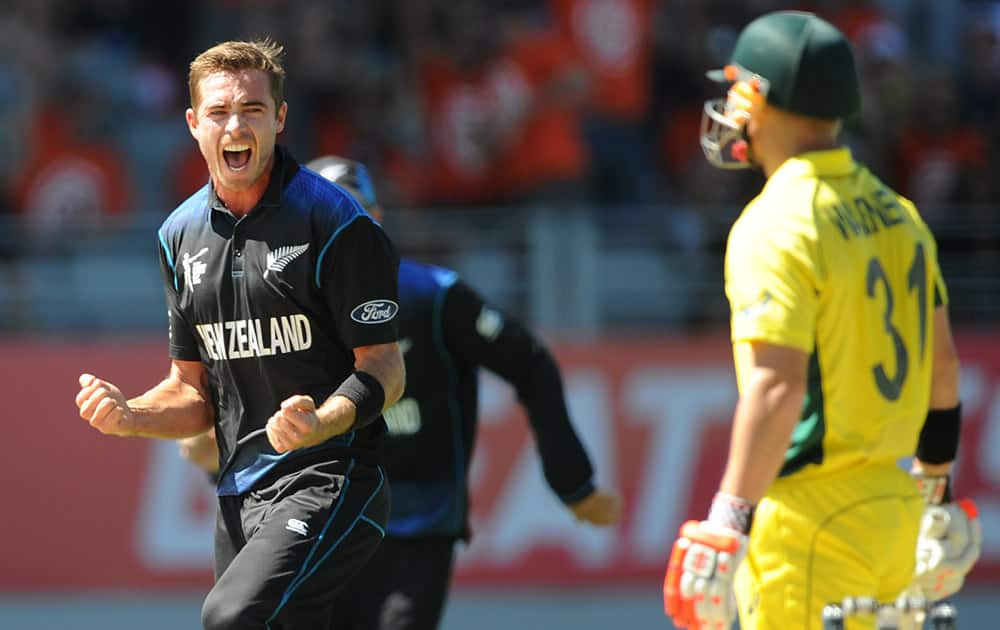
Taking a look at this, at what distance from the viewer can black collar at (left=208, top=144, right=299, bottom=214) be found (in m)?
4.53

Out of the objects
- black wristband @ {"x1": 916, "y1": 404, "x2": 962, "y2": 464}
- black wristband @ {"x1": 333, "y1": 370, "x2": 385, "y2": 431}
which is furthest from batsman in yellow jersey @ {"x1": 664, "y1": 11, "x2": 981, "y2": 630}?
black wristband @ {"x1": 333, "y1": 370, "x2": 385, "y2": 431}

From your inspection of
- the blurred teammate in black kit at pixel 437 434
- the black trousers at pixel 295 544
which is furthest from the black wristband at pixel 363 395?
the blurred teammate in black kit at pixel 437 434

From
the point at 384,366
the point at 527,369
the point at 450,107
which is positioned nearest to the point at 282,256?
the point at 384,366

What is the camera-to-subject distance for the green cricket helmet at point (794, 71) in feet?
13.4

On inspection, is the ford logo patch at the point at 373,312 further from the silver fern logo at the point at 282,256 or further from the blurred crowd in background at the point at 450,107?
the blurred crowd in background at the point at 450,107

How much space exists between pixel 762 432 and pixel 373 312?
3.84ft

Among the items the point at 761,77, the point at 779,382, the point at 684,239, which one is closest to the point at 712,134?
the point at 761,77

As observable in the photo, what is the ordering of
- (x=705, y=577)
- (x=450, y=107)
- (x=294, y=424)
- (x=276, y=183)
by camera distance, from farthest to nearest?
(x=450, y=107)
(x=276, y=183)
(x=294, y=424)
(x=705, y=577)

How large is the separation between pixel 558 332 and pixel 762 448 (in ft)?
22.5

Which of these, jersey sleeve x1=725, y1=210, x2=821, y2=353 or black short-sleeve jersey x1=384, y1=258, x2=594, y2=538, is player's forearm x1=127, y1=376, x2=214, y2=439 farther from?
jersey sleeve x1=725, y1=210, x2=821, y2=353

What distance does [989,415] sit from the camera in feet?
35.3

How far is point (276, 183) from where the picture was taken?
4.56m

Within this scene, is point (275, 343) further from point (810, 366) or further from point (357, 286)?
point (810, 366)

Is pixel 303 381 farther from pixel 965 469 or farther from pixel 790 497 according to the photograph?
pixel 965 469
